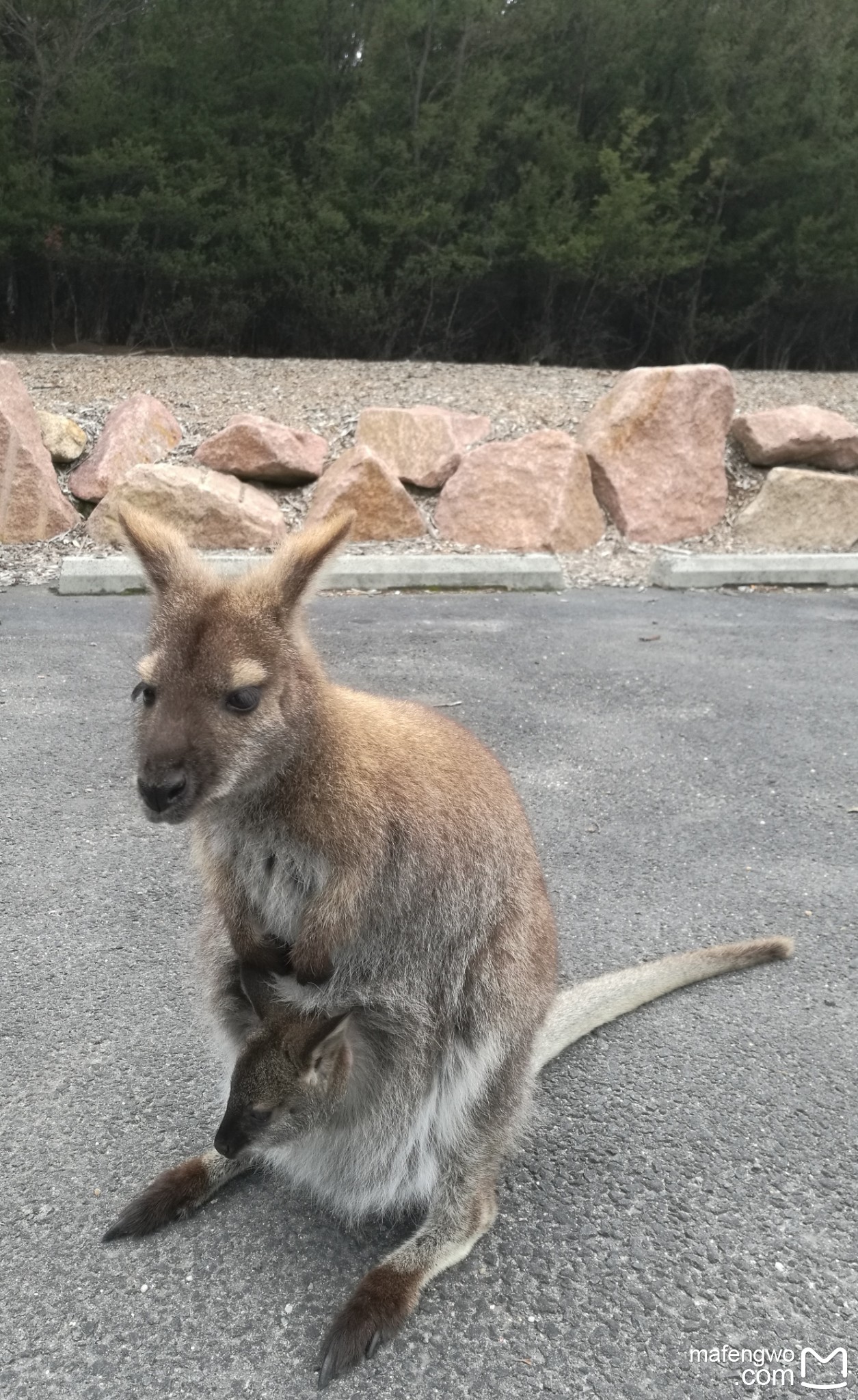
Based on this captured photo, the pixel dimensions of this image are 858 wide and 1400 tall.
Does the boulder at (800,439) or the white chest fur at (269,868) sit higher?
the white chest fur at (269,868)

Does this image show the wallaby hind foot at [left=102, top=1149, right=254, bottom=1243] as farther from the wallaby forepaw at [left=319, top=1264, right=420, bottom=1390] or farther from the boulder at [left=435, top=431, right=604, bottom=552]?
the boulder at [left=435, top=431, right=604, bottom=552]

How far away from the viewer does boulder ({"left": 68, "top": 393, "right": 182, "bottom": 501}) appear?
749 cm

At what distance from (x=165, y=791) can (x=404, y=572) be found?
5150mm

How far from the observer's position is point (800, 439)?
27.3 feet

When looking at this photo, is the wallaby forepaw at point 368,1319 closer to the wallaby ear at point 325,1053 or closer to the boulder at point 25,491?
the wallaby ear at point 325,1053

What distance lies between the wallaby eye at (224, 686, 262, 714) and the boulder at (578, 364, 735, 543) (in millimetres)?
6408

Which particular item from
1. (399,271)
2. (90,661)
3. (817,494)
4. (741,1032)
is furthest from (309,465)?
(741,1032)

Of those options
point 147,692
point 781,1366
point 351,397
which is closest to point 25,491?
point 351,397

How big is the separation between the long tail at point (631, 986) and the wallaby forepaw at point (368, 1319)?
0.53 meters

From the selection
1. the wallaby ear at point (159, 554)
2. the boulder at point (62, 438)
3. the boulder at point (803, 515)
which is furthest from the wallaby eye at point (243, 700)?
the boulder at point (803, 515)

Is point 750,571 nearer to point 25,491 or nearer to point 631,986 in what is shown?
point 25,491

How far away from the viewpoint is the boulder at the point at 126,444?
7.49 metres

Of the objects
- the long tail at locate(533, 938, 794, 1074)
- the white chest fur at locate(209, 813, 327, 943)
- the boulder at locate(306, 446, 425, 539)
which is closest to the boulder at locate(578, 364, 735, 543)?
the boulder at locate(306, 446, 425, 539)

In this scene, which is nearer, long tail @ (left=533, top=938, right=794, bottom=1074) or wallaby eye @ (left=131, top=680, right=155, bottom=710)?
wallaby eye @ (left=131, top=680, right=155, bottom=710)
